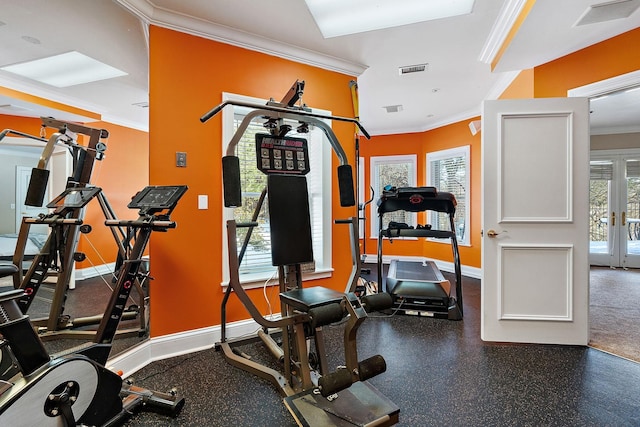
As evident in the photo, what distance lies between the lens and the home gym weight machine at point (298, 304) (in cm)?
153

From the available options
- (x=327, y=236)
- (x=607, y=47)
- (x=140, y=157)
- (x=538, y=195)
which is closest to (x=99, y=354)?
(x=140, y=157)

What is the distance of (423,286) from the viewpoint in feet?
11.4

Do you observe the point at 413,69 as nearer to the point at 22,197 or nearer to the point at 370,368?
the point at 370,368

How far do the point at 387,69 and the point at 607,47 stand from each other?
192cm

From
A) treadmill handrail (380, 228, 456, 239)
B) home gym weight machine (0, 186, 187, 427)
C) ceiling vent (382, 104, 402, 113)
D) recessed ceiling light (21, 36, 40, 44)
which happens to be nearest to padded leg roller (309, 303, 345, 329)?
home gym weight machine (0, 186, 187, 427)

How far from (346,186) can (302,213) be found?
15.1 inches

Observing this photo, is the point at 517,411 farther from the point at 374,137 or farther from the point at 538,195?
the point at 374,137

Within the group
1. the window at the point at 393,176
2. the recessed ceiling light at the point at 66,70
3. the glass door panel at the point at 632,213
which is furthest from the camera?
the window at the point at 393,176

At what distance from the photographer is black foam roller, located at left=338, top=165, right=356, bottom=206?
2209 millimetres

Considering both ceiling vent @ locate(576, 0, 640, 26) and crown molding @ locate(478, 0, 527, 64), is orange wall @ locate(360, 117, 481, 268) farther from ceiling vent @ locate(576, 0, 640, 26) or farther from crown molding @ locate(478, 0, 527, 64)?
ceiling vent @ locate(576, 0, 640, 26)

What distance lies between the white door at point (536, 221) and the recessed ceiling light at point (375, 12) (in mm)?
894

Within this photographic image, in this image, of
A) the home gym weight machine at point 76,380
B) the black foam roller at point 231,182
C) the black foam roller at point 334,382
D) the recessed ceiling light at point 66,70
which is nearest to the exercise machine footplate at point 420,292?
the black foam roller at point 334,382

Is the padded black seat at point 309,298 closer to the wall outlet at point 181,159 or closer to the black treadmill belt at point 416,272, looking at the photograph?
the wall outlet at point 181,159

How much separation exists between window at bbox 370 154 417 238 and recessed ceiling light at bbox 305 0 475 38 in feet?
12.6
